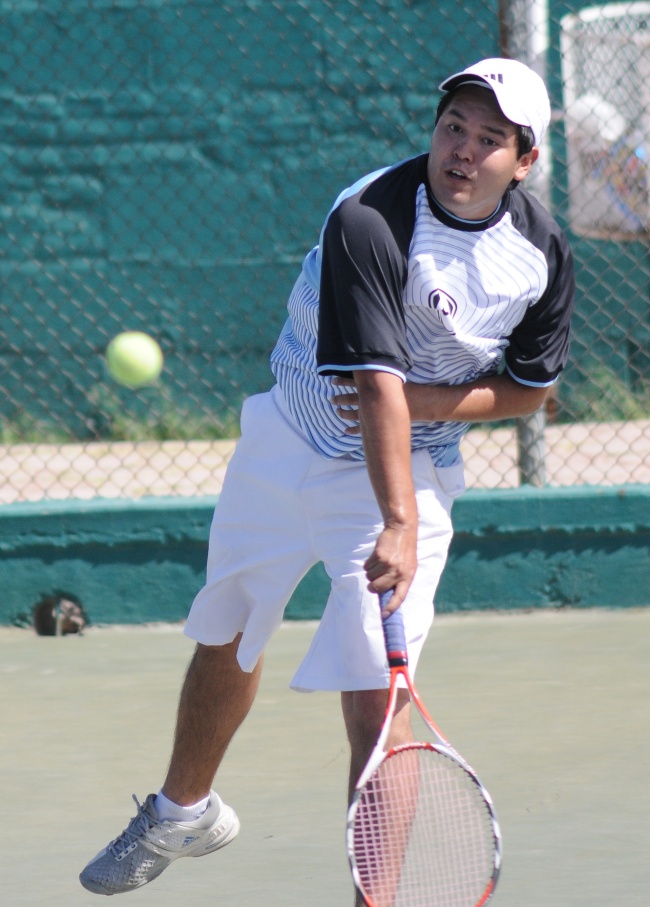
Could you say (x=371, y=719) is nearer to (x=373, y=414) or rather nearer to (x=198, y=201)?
(x=373, y=414)

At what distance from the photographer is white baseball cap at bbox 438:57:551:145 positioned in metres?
2.63

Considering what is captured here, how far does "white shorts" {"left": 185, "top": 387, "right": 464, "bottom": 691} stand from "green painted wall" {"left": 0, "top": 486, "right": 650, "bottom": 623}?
221 cm

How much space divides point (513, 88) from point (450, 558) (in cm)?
284

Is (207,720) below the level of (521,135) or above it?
below

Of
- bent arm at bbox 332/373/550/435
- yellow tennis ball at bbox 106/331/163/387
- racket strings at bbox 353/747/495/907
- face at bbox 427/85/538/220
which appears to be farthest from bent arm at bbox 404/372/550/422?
yellow tennis ball at bbox 106/331/163/387

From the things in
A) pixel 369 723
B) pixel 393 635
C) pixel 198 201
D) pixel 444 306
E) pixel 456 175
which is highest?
pixel 456 175

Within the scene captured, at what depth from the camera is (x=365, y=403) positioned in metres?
2.63

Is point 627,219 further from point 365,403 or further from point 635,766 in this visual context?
point 365,403

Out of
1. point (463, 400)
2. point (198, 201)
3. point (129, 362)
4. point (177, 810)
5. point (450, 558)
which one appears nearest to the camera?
point (463, 400)

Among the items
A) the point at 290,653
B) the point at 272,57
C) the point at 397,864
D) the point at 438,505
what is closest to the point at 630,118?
the point at 272,57

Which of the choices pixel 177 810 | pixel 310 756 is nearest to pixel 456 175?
pixel 177 810

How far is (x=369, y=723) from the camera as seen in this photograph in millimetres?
2754

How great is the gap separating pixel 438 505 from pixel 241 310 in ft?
18.2

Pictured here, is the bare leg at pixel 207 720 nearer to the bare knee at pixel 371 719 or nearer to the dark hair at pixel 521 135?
the bare knee at pixel 371 719
